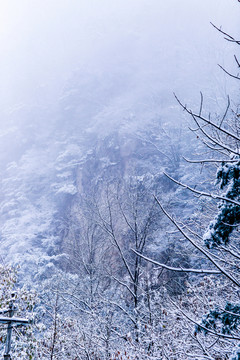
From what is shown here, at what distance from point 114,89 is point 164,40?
60.4 feet

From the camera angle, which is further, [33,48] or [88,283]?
[33,48]

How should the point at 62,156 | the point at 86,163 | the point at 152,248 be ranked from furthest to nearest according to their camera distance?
the point at 62,156 → the point at 86,163 → the point at 152,248

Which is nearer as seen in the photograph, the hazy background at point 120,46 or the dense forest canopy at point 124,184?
the dense forest canopy at point 124,184

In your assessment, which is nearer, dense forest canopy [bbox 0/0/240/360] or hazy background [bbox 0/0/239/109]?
dense forest canopy [bbox 0/0/240/360]

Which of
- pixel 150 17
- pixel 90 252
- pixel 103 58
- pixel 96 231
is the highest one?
pixel 150 17

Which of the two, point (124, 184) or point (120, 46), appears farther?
point (120, 46)

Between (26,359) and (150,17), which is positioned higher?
(150,17)

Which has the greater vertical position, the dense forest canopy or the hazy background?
the hazy background

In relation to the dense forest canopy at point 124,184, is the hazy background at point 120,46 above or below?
above

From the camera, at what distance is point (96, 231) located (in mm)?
12680

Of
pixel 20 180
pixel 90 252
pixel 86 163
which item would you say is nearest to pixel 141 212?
pixel 90 252

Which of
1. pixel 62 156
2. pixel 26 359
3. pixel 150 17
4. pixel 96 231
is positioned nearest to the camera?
pixel 26 359

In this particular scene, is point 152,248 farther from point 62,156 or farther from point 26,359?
point 62,156

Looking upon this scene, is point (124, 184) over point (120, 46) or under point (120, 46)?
under
